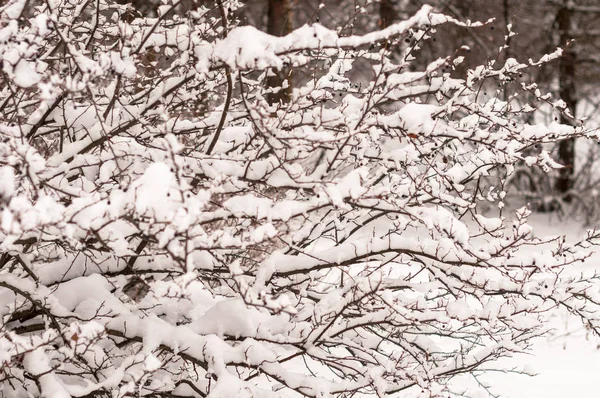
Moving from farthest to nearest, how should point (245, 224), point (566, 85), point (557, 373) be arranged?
point (566, 85)
point (557, 373)
point (245, 224)

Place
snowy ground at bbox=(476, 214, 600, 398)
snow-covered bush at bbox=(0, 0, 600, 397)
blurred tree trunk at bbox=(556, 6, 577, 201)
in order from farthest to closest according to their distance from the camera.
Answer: blurred tree trunk at bbox=(556, 6, 577, 201)
snowy ground at bbox=(476, 214, 600, 398)
snow-covered bush at bbox=(0, 0, 600, 397)

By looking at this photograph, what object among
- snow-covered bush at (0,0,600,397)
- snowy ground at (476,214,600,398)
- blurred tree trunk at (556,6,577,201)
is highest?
blurred tree trunk at (556,6,577,201)

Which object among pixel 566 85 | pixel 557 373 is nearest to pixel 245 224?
pixel 557 373

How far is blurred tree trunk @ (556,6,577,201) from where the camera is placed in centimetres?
1162

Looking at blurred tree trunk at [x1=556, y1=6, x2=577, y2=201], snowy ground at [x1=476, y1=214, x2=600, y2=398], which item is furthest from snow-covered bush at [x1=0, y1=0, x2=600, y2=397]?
blurred tree trunk at [x1=556, y1=6, x2=577, y2=201]

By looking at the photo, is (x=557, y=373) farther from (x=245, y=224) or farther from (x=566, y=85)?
(x=566, y=85)

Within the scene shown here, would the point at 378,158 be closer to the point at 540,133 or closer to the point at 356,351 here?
the point at 540,133

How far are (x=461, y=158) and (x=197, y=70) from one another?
2.05 m

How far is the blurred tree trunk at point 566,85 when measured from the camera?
11.6 metres

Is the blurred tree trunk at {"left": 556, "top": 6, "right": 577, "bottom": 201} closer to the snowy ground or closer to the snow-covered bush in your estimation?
the snowy ground

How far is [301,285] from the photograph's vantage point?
3.87 m

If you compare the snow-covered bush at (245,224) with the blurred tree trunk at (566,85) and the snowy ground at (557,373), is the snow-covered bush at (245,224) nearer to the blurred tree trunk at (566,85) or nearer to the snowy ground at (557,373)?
the snowy ground at (557,373)

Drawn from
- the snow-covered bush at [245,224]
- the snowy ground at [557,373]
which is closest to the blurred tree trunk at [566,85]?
the snowy ground at [557,373]

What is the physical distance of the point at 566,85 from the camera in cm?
1161
